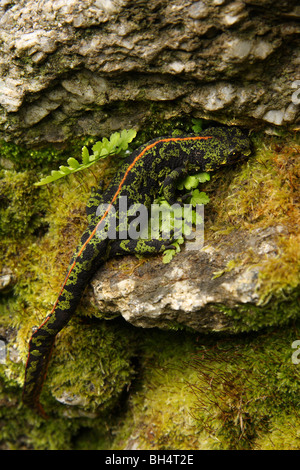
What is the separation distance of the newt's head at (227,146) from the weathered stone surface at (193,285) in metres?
1.09

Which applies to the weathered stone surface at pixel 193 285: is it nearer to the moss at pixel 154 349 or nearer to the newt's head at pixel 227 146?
the moss at pixel 154 349

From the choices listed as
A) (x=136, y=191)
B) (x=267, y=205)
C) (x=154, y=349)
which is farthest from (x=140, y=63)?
(x=154, y=349)

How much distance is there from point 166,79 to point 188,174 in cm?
136

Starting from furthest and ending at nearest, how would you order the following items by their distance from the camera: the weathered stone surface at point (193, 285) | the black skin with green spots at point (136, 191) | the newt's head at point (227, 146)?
the black skin with green spots at point (136, 191)
the newt's head at point (227, 146)
the weathered stone surface at point (193, 285)

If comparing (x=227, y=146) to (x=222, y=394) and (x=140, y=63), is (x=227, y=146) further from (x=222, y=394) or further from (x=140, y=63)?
(x=222, y=394)

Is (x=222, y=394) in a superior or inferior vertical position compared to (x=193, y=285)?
inferior

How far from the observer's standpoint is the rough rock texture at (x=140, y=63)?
3.88m

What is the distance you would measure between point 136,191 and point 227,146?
146cm

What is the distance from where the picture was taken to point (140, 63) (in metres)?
4.43

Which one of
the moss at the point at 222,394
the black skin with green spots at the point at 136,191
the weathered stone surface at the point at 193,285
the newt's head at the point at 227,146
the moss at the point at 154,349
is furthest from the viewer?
the black skin with green spots at the point at 136,191

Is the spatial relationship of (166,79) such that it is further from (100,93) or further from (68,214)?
(68,214)

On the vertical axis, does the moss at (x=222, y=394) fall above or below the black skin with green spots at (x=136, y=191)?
below

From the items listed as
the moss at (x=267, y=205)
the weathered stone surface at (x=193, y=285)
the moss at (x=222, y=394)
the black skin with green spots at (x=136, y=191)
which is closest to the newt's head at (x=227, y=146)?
the black skin with green spots at (x=136, y=191)

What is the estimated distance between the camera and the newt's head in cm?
474
